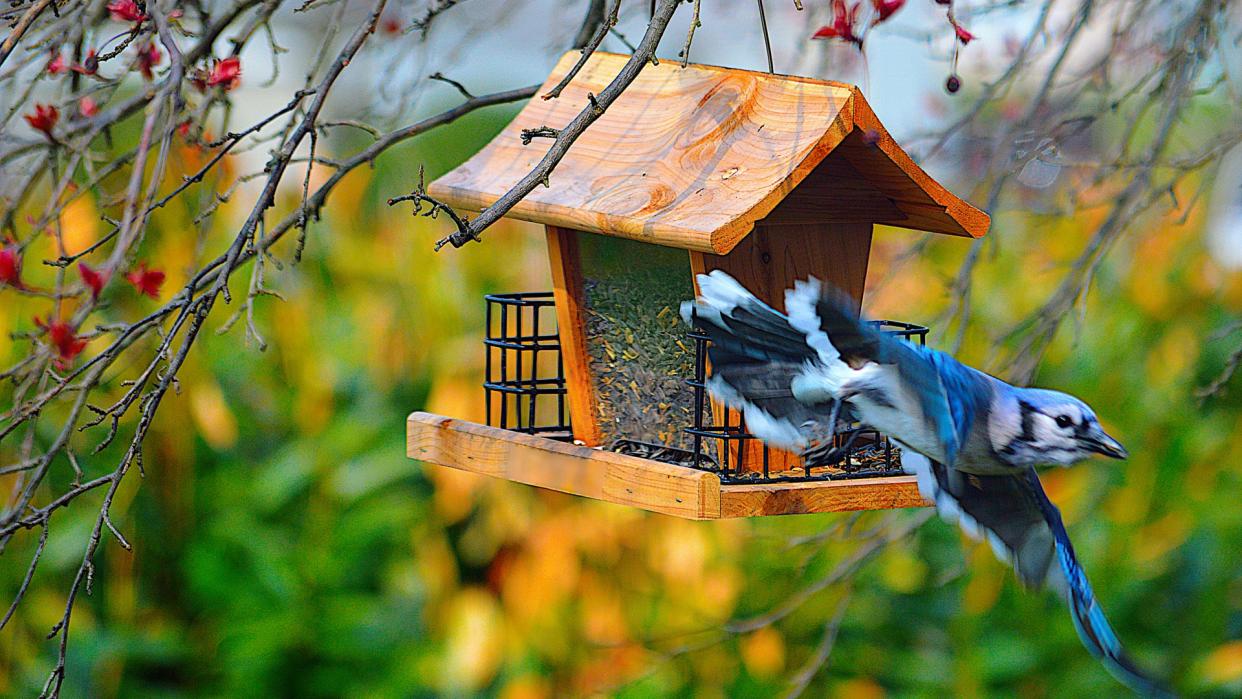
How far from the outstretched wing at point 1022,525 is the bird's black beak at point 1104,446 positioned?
25 cm

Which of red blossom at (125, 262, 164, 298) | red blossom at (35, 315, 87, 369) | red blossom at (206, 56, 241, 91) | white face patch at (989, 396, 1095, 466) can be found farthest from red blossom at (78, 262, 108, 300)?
white face patch at (989, 396, 1095, 466)

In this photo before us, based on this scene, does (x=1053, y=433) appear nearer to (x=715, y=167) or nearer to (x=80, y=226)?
(x=715, y=167)

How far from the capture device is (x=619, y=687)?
4.14 meters

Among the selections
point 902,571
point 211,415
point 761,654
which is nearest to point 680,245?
point 761,654

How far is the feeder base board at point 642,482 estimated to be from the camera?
2.04 meters

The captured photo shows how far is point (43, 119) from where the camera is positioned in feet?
7.19

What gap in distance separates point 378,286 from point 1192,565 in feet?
10.2

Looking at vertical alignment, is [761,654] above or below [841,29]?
below

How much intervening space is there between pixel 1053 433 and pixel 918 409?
0.65 ft

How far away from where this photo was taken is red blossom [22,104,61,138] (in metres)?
2.18

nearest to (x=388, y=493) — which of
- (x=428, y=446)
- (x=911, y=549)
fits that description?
(x=911, y=549)

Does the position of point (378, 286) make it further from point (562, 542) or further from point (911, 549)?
point (911, 549)

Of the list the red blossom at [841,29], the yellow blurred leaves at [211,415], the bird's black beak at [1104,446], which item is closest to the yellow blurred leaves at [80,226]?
the yellow blurred leaves at [211,415]

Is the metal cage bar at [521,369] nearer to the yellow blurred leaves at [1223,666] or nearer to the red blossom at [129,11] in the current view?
the red blossom at [129,11]
